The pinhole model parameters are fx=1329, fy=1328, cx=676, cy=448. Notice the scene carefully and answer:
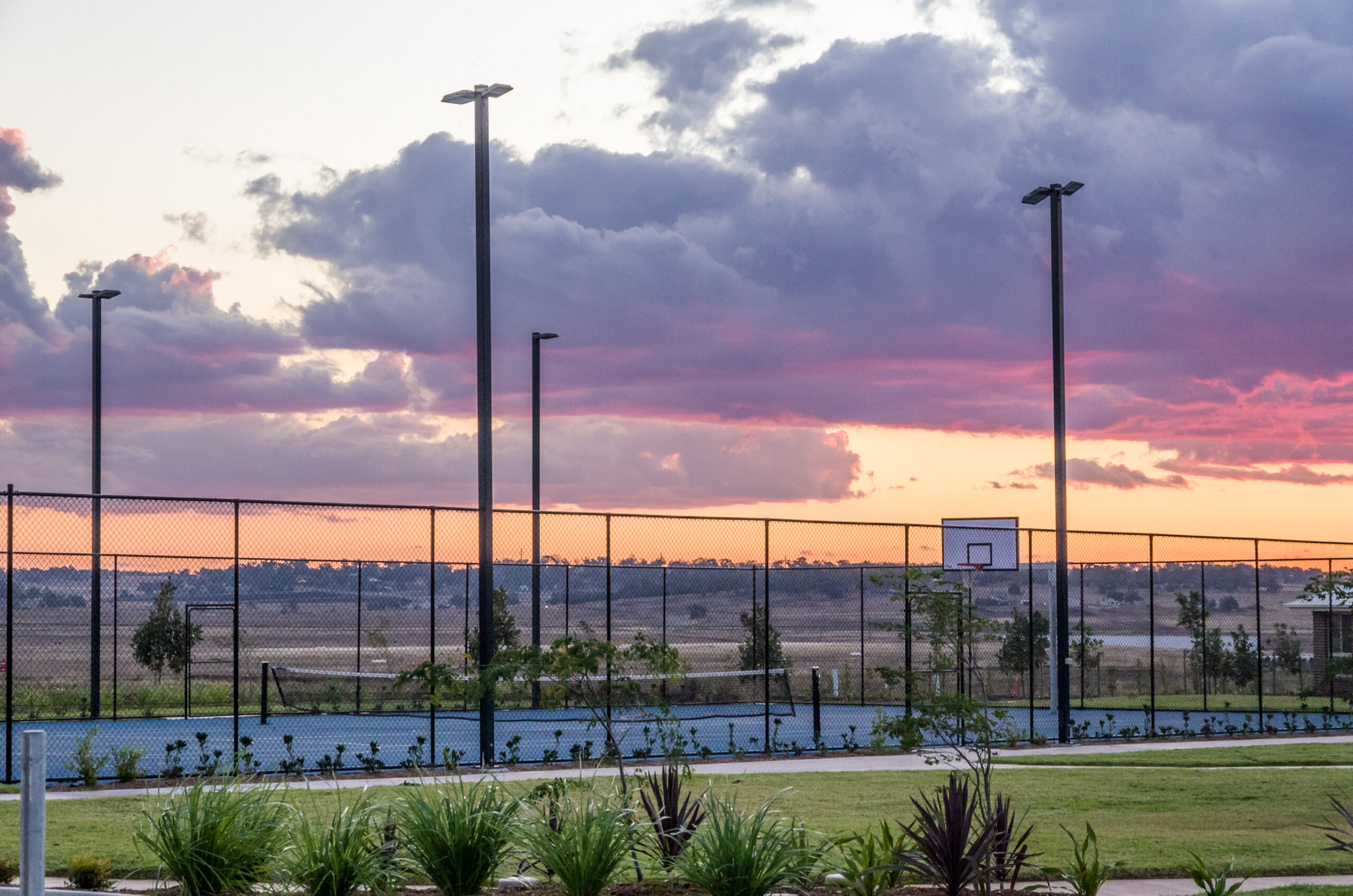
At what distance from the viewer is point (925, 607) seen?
34.4 feet

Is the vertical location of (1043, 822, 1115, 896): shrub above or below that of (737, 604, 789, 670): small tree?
above

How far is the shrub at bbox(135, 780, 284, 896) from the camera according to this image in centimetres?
794

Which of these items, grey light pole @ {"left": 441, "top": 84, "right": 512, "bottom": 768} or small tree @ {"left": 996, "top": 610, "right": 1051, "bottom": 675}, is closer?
grey light pole @ {"left": 441, "top": 84, "right": 512, "bottom": 768}

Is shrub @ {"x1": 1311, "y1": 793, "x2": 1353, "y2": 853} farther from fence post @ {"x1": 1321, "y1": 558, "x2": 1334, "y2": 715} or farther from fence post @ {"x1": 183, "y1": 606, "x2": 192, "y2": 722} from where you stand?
fence post @ {"x1": 183, "y1": 606, "x2": 192, "y2": 722}

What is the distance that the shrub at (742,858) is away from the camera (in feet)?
24.9

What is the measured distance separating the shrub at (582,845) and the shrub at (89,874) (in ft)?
9.49

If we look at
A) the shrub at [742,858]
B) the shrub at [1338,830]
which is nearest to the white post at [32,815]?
the shrub at [742,858]

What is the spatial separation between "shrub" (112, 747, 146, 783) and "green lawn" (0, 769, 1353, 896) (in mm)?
1500

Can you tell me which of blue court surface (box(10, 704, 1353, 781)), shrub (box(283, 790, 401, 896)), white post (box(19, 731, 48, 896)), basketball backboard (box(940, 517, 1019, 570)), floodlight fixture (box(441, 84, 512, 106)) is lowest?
blue court surface (box(10, 704, 1353, 781))

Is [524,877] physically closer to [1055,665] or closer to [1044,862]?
→ [1044,862]

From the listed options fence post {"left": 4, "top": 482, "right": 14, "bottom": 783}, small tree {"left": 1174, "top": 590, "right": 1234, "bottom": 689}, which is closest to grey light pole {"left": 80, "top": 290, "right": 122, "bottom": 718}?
fence post {"left": 4, "top": 482, "right": 14, "bottom": 783}

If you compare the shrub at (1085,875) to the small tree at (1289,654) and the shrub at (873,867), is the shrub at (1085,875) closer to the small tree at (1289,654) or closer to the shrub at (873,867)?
the shrub at (873,867)

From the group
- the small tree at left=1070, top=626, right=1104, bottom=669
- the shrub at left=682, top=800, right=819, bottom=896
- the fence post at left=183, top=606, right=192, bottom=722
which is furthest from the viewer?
the small tree at left=1070, top=626, right=1104, bottom=669

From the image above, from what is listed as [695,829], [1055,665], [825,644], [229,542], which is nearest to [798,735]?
[1055,665]
